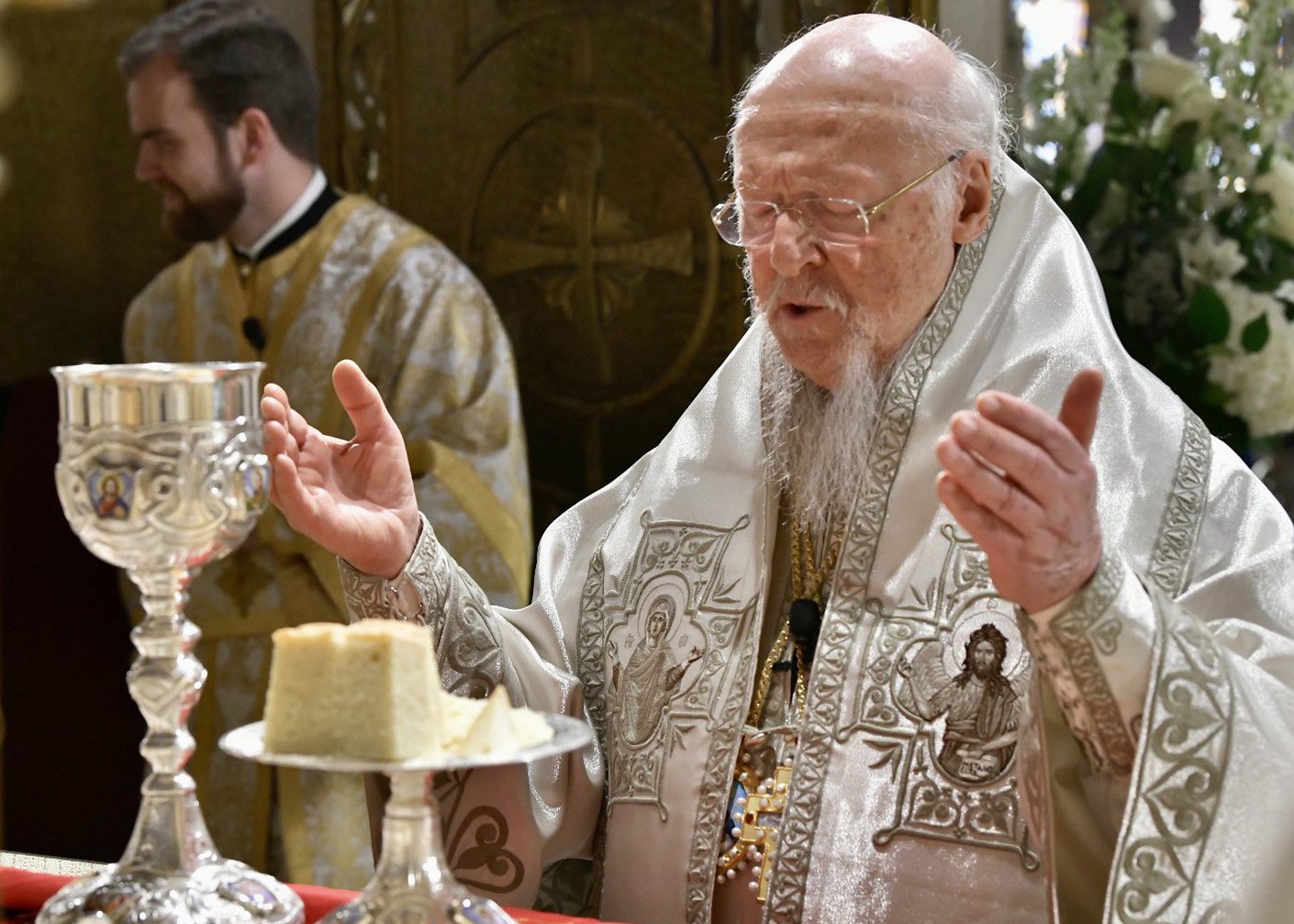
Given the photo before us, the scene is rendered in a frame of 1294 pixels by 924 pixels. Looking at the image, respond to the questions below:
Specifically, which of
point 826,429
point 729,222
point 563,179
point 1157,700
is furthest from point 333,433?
point 1157,700

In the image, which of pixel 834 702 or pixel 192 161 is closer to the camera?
pixel 834 702

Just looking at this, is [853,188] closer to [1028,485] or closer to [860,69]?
[860,69]

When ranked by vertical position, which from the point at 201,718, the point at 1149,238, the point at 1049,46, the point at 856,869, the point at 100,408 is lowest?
the point at 201,718

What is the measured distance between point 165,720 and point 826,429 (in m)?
1.38

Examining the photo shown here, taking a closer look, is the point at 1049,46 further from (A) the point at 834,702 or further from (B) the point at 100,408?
(B) the point at 100,408

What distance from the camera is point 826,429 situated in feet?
9.39

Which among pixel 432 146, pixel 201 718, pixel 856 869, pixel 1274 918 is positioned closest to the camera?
pixel 1274 918

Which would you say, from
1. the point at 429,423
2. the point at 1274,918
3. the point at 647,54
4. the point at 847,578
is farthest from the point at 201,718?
the point at 1274,918

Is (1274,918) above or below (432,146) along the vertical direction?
below

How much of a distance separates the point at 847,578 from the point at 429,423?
2.11m

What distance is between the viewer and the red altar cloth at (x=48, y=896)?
197 cm

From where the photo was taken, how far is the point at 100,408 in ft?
5.41

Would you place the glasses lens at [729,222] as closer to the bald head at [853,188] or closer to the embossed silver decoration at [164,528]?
the bald head at [853,188]

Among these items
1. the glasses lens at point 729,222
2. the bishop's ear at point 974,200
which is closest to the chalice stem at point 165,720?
the glasses lens at point 729,222
